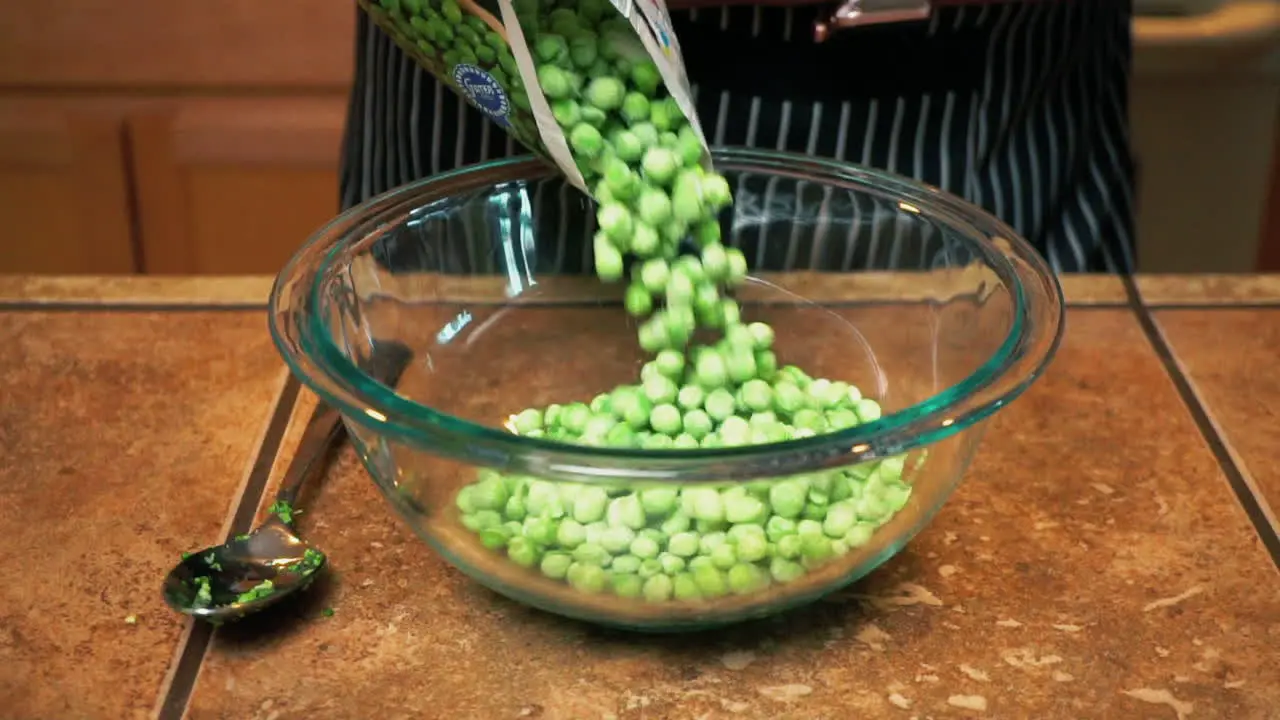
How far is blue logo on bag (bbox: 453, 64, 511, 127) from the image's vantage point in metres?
0.63

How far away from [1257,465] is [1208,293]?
21cm

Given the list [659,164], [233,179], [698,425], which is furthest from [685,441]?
[233,179]

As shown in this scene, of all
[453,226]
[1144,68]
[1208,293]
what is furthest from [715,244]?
[1144,68]

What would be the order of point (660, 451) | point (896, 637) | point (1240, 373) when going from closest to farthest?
point (660, 451) → point (896, 637) → point (1240, 373)

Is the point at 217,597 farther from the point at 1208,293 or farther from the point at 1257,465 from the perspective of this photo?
the point at 1208,293

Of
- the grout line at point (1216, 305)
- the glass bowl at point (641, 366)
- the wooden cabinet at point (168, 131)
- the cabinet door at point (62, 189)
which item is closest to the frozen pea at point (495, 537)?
the glass bowl at point (641, 366)

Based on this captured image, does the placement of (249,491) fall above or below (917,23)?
below

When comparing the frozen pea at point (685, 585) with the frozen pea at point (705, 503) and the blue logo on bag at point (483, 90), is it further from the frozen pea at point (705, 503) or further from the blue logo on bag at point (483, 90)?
the blue logo on bag at point (483, 90)

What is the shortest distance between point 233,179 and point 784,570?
46.6 inches

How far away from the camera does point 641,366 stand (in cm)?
78

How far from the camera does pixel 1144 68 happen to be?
5.37ft

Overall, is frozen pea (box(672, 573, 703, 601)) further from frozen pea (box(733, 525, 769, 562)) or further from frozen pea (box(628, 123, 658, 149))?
frozen pea (box(628, 123, 658, 149))

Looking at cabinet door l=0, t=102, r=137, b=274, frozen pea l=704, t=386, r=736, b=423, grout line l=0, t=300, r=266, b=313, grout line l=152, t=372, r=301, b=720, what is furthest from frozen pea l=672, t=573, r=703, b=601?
cabinet door l=0, t=102, r=137, b=274

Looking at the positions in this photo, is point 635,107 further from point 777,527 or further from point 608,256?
point 777,527
